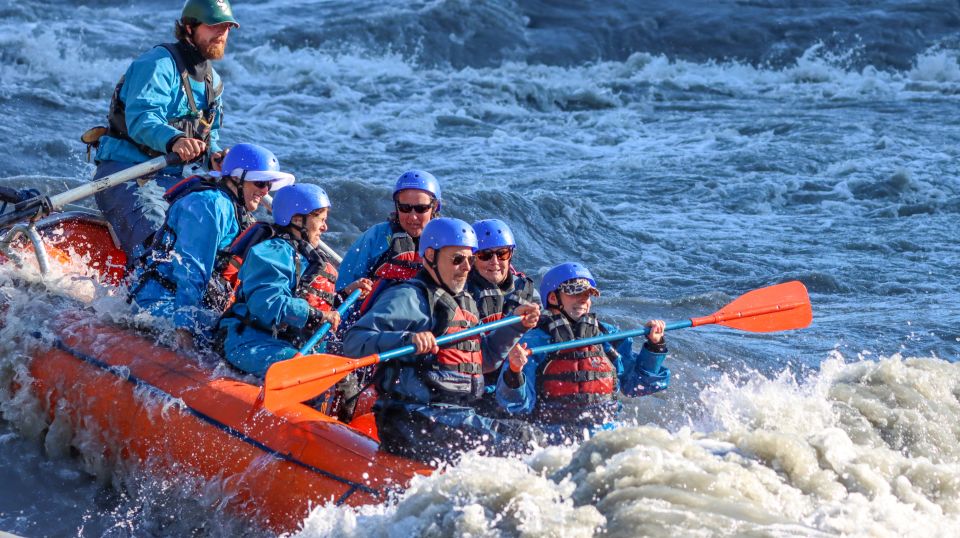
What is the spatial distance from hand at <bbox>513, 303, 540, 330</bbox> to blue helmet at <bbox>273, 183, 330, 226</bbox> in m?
1.23

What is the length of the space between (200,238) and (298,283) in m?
0.70

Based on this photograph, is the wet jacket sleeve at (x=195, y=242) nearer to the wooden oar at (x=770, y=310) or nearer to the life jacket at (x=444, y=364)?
the life jacket at (x=444, y=364)

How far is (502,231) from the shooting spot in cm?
563

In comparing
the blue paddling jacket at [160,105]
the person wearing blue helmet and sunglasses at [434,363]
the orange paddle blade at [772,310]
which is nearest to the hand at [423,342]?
the person wearing blue helmet and sunglasses at [434,363]

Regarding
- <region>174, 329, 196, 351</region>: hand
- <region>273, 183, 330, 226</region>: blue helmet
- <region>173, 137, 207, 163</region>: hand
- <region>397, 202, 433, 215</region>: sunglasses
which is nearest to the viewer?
<region>273, 183, 330, 226</region>: blue helmet

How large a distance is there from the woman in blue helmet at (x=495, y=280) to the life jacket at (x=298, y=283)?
692 mm

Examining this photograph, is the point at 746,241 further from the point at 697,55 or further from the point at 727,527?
the point at 697,55

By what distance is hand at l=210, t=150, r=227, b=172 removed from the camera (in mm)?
6816

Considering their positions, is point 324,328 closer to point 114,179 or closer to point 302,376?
point 302,376

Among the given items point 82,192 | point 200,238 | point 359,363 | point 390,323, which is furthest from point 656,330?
point 82,192

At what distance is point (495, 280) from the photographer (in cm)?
583

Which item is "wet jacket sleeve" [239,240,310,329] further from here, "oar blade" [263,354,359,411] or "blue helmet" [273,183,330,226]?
"oar blade" [263,354,359,411]

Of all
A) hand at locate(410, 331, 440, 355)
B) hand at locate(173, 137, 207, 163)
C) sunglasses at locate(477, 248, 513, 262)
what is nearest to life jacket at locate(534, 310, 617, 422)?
sunglasses at locate(477, 248, 513, 262)

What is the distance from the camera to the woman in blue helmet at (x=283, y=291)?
5633 millimetres
